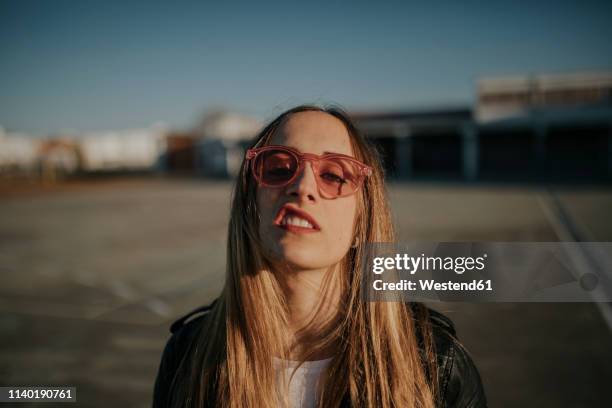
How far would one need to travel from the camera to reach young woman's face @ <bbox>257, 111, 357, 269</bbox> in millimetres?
1139

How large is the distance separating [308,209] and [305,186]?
7 centimetres

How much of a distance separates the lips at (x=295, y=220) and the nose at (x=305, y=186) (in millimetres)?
48

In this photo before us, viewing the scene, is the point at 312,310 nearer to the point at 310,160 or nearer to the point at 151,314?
the point at 310,160

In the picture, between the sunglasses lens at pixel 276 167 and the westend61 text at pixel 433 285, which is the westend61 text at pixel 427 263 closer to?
the westend61 text at pixel 433 285

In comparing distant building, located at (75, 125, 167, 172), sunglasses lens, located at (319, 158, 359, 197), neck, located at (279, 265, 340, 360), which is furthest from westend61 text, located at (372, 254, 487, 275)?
distant building, located at (75, 125, 167, 172)

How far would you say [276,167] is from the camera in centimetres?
124

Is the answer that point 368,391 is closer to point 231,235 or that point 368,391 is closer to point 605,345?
point 231,235

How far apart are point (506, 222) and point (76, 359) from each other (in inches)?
383

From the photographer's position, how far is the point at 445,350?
124 cm

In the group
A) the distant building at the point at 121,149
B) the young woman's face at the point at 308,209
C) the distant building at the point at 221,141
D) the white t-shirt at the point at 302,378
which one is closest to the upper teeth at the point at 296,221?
the young woman's face at the point at 308,209

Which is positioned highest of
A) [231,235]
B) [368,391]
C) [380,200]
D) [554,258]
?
[380,200]

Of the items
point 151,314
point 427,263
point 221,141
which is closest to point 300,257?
point 427,263

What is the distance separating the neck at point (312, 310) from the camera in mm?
1259

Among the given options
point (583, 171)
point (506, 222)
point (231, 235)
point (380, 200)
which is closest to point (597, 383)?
point (380, 200)
